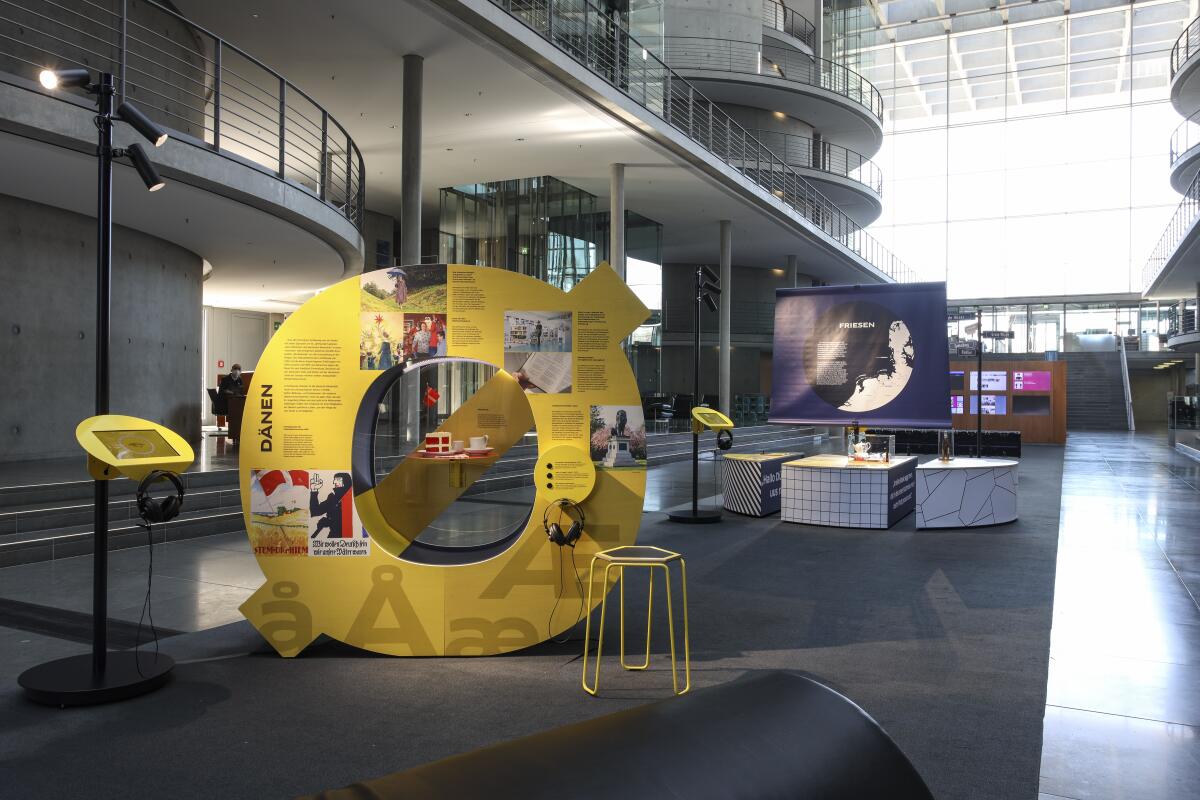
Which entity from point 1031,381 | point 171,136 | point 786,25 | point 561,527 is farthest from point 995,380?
point 561,527

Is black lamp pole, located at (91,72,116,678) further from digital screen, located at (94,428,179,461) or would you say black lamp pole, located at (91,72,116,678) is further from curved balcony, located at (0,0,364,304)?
curved balcony, located at (0,0,364,304)

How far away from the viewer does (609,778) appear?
81cm

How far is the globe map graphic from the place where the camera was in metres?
9.40

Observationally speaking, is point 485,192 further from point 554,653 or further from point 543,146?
point 554,653

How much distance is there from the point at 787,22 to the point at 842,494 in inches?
934

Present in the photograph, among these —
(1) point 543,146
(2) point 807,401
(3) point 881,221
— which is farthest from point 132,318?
(3) point 881,221

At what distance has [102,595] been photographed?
159 inches

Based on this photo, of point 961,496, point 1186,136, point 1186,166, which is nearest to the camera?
point 961,496

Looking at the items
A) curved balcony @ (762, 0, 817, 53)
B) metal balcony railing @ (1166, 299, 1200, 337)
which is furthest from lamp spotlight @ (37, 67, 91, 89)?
metal balcony railing @ (1166, 299, 1200, 337)

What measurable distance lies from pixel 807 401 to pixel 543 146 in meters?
7.69

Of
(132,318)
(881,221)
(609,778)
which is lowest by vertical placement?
(609,778)

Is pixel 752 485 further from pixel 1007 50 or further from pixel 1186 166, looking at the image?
pixel 1007 50

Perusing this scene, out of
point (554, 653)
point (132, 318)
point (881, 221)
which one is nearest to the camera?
point (554, 653)

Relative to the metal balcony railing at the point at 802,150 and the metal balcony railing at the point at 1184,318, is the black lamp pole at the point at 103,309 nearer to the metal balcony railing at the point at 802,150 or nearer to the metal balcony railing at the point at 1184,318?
the metal balcony railing at the point at 802,150
